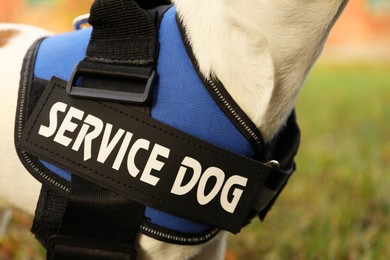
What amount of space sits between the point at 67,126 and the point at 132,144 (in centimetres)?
11

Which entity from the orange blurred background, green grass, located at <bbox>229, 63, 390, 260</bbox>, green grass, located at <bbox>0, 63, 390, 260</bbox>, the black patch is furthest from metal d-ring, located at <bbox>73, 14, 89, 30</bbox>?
the orange blurred background

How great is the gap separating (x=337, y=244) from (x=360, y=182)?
18.0 inches

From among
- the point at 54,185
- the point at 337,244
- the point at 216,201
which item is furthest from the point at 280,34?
the point at 337,244

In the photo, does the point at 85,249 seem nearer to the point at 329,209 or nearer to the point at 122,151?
the point at 122,151

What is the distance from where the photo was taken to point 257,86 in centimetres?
91

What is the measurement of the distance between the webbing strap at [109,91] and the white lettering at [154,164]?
0.04 metres

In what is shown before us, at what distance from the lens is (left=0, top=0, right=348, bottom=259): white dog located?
87 centimetres

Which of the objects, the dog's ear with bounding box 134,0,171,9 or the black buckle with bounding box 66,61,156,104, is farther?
the dog's ear with bounding box 134,0,171,9

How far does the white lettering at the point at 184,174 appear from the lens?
0.88 metres

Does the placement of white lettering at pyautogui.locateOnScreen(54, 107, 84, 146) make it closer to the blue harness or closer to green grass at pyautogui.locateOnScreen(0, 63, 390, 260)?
the blue harness

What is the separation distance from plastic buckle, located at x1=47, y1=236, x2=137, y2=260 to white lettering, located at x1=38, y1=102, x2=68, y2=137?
0.17m

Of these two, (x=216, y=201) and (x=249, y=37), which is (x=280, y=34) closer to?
(x=249, y=37)

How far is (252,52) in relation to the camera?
→ 2.92 feet

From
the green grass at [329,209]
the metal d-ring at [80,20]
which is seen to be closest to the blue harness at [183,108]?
the metal d-ring at [80,20]
